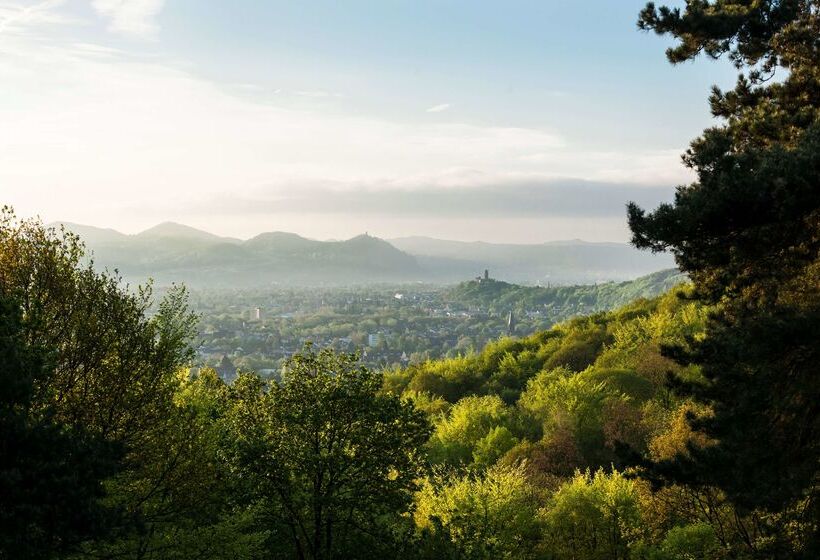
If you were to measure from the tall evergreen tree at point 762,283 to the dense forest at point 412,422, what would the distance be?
0.06 meters

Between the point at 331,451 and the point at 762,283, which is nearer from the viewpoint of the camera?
the point at 762,283

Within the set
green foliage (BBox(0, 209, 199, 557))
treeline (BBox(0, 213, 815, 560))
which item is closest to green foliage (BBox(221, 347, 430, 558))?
treeline (BBox(0, 213, 815, 560))

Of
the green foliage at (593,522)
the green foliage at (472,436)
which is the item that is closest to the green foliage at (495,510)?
the green foliage at (593,522)

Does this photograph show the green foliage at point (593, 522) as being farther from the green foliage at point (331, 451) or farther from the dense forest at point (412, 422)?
the green foliage at point (331, 451)

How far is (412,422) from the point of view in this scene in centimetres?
2011

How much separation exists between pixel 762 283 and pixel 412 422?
11190 mm

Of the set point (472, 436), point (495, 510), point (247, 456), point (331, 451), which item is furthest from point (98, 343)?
point (472, 436)

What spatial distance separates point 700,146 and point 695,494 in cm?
1306

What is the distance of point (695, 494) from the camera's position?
22.3m

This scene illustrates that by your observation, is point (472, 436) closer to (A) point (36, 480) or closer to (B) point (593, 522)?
(B) point (593, 522)

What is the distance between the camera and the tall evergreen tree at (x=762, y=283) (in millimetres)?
11938

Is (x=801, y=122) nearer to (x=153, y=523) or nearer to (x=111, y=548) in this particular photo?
(x=153, y=523)

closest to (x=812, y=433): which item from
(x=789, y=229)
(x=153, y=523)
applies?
(x=789, y=229)

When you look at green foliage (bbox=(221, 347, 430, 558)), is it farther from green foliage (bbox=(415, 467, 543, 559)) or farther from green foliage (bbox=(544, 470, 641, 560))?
green foliage (bbox=(544, 470, 641, 560))
